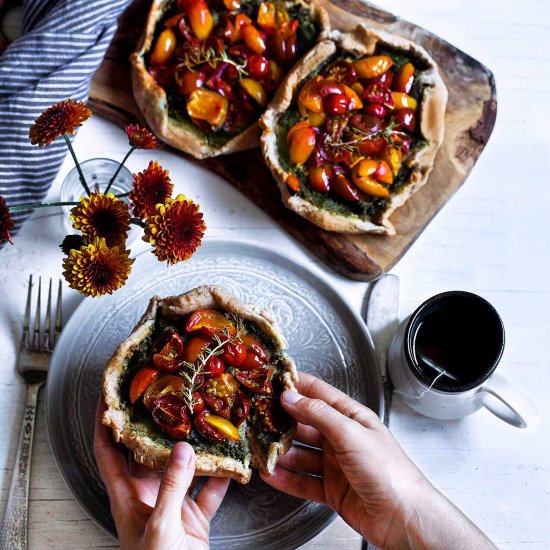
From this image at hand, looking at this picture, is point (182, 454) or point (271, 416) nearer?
point (182, 454)

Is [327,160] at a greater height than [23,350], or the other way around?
[327,160]

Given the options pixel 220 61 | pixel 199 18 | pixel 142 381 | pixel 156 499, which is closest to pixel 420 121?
pixel 220 61

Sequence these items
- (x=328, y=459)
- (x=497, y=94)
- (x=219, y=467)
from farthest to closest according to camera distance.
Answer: (x=497, y=94)
(x=328, y=459)
(x=219, y=467)

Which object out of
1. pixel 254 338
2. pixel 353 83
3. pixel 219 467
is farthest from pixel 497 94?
pixel 219 467

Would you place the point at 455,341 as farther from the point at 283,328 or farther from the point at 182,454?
the point at 182,454

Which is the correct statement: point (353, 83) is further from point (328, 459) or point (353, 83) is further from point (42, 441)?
point (42, 441)

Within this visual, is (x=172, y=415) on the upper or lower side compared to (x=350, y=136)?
lower

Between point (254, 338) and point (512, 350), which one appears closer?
point (254, 338)
